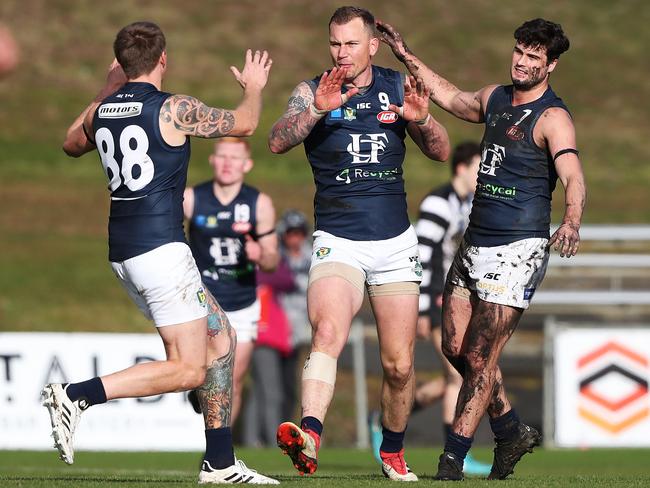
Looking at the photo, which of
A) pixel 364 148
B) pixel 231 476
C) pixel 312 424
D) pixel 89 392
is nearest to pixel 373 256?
pixel 364 148

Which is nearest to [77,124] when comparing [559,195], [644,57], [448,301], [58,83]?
[448,301]

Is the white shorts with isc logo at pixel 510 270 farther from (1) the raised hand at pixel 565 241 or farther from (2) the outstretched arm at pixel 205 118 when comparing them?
(2) the outstretched arm at pixel 205 118

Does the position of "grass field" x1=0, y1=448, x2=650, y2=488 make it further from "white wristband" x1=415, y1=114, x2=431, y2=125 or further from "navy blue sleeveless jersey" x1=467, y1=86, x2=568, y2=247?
"white wristband" x1=415, y1=114, x2=431, y2=125

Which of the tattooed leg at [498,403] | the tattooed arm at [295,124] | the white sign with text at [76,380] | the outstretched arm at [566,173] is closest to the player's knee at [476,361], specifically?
the tattooed leg at [498,403]

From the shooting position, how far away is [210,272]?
434 inches

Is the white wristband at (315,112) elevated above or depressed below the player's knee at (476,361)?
above

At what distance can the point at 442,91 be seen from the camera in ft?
29.7

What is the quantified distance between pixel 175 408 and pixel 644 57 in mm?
35462

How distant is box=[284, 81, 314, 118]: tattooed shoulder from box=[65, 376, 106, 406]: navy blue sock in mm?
2058

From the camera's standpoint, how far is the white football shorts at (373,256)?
852 cm

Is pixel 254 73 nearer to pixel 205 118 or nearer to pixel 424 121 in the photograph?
pixel 205 118

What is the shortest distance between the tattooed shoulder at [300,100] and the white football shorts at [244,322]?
2.85 m

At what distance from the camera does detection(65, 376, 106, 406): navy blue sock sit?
7.63m

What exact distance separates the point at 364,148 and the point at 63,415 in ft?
8.18
